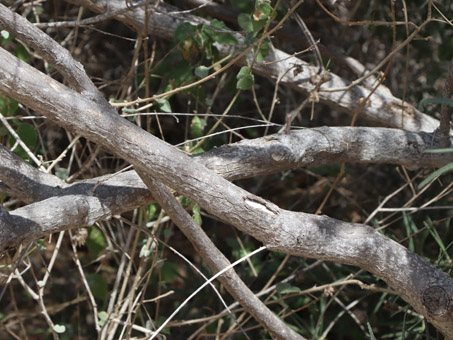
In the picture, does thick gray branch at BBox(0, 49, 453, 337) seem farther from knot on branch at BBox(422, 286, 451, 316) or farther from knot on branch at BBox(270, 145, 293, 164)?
knot on branch at BBox(270, 145, 293, 164)

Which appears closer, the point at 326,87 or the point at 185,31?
the point at 185,31

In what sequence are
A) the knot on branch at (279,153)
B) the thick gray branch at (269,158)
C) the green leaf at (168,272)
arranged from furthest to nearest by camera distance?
the green leaf at (168,272), the knot on branch at (279,153), the thick gray branch at (269,158)

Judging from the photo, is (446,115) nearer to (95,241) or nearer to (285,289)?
(285,289)

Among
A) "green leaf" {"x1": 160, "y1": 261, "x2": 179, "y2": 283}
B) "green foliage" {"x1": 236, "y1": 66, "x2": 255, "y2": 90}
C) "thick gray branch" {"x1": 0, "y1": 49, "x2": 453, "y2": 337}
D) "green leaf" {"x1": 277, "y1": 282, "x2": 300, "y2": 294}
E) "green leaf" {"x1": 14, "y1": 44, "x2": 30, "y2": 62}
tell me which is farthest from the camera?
"green leaf" {"x1": 160, "y1": 261, "x2": 179, "y2": 283}

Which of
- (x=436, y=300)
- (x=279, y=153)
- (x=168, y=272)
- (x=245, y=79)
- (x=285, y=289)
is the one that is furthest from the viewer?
(x=168, y=272)

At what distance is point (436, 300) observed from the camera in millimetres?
1137

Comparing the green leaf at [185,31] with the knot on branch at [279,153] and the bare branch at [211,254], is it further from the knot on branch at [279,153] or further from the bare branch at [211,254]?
the bare branch at [211,254]

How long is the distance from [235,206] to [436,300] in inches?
16.6

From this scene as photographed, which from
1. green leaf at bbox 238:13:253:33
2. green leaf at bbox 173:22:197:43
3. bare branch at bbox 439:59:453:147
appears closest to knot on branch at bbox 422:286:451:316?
bare branch at bbox 439:59:453:147

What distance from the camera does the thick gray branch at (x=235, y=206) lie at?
3.48 feet

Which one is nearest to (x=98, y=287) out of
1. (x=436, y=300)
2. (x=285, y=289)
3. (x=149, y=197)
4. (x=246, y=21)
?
(x=285, y=289)

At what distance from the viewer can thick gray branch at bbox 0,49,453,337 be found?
3.48ft

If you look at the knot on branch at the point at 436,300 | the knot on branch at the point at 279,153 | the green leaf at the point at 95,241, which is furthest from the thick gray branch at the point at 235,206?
the green leaf at the point at 95,241

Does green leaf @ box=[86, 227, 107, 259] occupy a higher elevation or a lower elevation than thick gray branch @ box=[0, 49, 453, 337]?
lower
